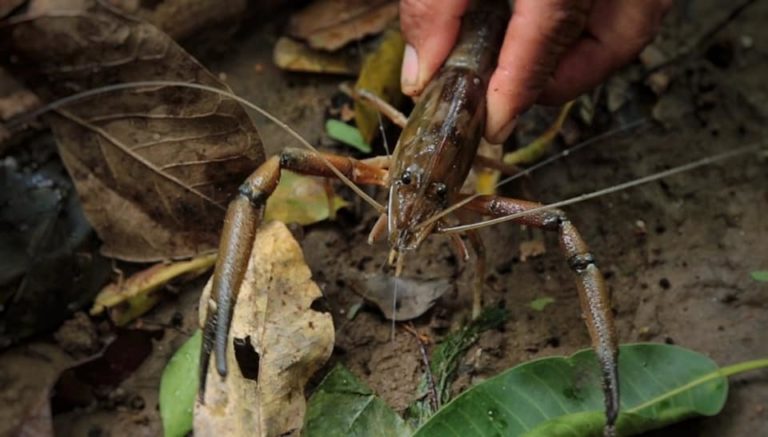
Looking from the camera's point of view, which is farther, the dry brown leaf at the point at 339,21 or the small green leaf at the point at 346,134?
the dry brown leaf at the point at 339,21

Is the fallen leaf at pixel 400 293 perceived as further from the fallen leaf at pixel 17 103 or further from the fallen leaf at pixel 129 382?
the fallen leaf at pixel 17 103

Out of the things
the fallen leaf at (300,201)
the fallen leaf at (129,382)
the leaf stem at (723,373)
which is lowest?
the fallen leaf at (129,382)

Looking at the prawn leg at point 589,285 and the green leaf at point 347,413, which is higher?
the prawn leg at point 589,285

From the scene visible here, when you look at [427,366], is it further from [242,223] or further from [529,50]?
[529,50]

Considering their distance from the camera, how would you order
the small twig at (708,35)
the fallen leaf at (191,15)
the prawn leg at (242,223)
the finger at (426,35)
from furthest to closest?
the small twig at (708,35) → the fallen leaf at (191,15) → the finger at (426,35) → the prawn leg at (242,223)

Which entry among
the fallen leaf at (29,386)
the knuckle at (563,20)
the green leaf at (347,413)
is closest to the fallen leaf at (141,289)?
the fallen leaf at (29,386)

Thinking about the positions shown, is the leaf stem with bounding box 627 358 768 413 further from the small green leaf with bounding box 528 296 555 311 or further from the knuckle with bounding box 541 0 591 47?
the knuckle with bounding box 541 0 591 47

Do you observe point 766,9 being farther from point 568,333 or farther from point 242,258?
point 242,258

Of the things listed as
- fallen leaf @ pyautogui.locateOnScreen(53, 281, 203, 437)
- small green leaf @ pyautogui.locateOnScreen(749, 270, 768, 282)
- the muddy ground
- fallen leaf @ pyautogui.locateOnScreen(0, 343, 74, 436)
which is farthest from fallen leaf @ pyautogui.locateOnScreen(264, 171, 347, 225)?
small green leaf @ pyautogui.locateOnScreen(749, 270, 768, 282)
